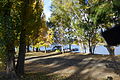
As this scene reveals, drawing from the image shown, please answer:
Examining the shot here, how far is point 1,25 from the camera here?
9.06 metres

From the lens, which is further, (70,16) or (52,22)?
(52,22)

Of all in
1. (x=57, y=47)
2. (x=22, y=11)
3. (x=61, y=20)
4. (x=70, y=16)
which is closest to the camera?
(x=22, y=11)

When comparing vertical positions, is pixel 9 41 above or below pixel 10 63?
above

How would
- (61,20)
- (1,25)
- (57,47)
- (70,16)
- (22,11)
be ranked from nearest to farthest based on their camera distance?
(1,25), (22,11), (70,16), (61,20), (57,47)

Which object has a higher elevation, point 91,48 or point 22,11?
point 22,11

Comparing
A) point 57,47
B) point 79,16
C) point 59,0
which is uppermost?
point 59,0

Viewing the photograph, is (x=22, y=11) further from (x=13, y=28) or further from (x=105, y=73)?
(x=105, y=73)

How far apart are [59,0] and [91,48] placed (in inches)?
319

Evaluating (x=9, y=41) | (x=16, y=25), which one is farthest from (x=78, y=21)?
(x=9, y=41)

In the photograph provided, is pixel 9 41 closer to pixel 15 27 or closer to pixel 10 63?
pixel 15 27

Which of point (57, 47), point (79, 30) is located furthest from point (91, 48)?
point (57, 47)

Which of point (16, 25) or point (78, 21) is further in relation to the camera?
point (78, 21)

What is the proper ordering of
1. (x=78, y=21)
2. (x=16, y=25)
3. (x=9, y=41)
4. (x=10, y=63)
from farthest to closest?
(x=78, y=21), (x=16, y=25), (x=10, y=63), (x=9, y=41)

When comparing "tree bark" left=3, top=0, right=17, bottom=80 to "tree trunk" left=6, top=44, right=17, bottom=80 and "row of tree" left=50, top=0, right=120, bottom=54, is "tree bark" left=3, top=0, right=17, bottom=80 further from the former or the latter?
"row of tree" left=50, top=0, right=120, bottom=54
